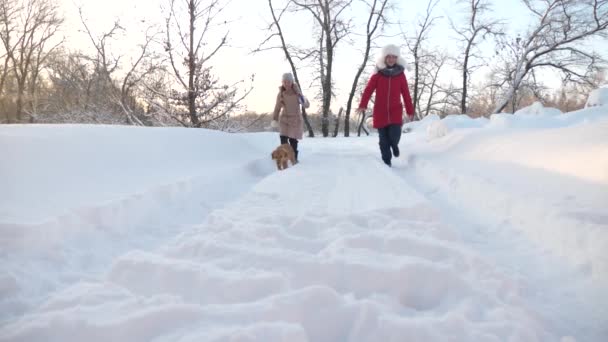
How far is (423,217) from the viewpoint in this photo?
2260 millimetres

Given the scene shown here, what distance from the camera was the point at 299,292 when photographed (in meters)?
1.29

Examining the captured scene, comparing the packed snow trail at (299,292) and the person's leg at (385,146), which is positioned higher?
the person's leg at (385,146)

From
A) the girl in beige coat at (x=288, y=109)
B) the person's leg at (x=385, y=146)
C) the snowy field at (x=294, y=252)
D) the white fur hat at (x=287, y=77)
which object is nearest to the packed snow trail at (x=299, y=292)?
the snowy field at (x=294, y=252)

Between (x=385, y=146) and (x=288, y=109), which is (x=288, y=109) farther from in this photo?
(x=385, y=146)

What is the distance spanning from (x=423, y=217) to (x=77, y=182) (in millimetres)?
2593

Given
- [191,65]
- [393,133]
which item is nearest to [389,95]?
[393,133]

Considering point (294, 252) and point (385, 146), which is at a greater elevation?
point (385, 146)

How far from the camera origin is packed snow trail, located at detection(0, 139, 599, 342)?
112 cm

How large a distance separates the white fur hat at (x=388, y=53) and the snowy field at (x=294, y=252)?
2.61m

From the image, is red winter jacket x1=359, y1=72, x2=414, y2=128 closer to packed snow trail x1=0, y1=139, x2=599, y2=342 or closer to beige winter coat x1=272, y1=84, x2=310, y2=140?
beige winter coat x1=272, y1=84, x2=310, y2=140

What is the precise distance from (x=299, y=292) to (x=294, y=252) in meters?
0.39

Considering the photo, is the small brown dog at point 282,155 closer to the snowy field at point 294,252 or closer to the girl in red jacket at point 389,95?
the girl in red jacket at point 389,95

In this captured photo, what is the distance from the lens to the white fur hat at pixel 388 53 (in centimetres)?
514

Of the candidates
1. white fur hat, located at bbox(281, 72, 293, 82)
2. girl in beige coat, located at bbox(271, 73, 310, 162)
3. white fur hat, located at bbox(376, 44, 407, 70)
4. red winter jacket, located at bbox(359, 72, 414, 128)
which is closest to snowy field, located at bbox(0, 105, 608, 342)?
red winter jacket, located at bbox(359, 72, 414, 128)
